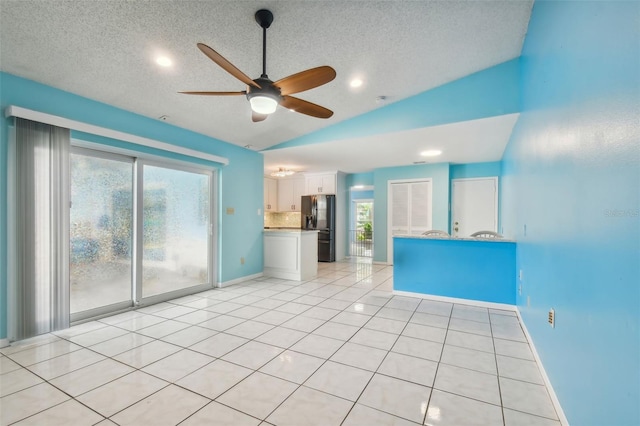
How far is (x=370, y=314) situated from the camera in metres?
3.41

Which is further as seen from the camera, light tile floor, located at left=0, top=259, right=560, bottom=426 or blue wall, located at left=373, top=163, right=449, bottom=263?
blue wall, located at left=373, top=163, right=449, bottom=263

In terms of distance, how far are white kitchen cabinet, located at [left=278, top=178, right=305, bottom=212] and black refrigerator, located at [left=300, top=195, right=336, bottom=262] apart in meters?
0.60

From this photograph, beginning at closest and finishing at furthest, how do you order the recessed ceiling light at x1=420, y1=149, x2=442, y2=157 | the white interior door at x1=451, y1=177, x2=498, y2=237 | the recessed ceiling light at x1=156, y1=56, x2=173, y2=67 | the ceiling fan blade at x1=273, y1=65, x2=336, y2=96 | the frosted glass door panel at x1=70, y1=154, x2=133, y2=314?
the ceiling fan blade at x1=273, y1=65, x2=336, y2=96 < the recessed ceiling light at x1=156, y1=56, x2=173, y2=67 < the frosted glass door panel at x1=70, y1=154, x2=133, y2=314 < the recessed ceiling light at x1=420, y1=149, x2=442, y2=157 < the white interior door at x1=451, y1=177, x2=498, y2=237

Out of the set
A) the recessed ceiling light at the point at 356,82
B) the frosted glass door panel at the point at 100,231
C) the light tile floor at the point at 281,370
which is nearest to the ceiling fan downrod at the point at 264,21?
the recessed ceiling light at the point at 356,82

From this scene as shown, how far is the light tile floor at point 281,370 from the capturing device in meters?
1.68

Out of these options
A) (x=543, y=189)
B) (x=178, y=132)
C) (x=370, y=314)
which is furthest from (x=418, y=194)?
(x=178, y=132)

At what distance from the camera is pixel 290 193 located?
8.25 metres

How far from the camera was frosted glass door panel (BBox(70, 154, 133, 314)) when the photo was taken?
3.11m

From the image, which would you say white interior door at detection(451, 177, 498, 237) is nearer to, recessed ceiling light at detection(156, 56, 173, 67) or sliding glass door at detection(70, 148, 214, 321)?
sliding glass door at detection(70, 148, 214, 321)

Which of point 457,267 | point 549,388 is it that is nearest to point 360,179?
point 457,267

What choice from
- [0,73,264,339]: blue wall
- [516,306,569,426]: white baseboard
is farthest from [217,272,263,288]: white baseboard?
[516,306,569,426]: white baseboard

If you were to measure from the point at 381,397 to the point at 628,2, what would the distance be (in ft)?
7.37

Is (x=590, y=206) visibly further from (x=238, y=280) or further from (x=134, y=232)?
(x=238, y=280)

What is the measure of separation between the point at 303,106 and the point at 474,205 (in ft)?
17.3
